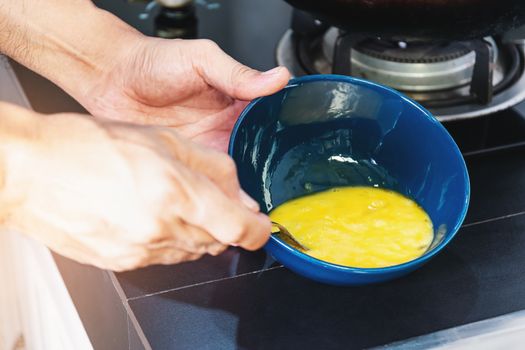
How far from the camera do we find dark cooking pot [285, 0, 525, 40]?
104cm

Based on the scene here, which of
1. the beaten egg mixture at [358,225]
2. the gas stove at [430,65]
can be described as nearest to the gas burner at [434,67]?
the gas stove at [430,65]

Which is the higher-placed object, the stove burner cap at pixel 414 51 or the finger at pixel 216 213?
the finger at pixel 216 213

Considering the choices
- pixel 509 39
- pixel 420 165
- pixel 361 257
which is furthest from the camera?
pixel 509 39

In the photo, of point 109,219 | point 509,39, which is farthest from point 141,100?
point 509,39

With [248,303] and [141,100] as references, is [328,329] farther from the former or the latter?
[141,100]

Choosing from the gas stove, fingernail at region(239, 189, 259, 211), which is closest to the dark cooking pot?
the gas stove

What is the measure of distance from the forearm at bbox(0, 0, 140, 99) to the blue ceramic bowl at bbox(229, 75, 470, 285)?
0.92ft

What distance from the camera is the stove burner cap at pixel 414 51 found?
1.26m

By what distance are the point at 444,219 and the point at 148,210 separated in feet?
1.30

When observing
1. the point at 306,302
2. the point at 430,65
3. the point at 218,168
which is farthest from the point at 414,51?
the point at 218,168

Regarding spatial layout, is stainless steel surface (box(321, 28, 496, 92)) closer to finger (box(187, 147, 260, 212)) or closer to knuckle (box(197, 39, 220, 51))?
knuckle (box(197, 39, 220, 51))

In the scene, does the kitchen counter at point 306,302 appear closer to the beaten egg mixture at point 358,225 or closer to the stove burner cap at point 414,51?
the beaten egg mixture at point 358,225

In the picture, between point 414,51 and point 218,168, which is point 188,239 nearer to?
point 218,168

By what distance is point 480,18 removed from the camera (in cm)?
106
